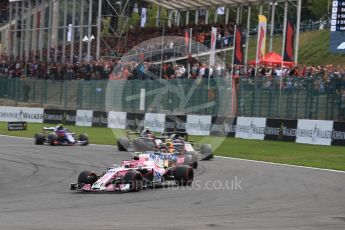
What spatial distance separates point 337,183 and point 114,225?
8.21 meters

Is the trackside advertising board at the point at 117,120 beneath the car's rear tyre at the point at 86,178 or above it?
above

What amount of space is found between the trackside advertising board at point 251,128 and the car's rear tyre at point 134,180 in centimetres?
1792

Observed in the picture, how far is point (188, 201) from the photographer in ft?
43.9

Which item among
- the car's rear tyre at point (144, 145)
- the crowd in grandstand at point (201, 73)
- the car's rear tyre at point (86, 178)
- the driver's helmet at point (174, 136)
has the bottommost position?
the car's rear tyre at point (86, 178)

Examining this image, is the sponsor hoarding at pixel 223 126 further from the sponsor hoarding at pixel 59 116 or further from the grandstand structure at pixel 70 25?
the grandstand structure at pixel 70 25

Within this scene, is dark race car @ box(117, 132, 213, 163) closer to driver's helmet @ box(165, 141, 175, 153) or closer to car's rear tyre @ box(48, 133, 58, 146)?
driver's helmet @ box(165, 141, 175, 153)

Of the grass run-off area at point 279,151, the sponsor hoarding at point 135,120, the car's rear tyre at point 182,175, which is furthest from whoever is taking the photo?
the sponsor hoarding at point 135,120

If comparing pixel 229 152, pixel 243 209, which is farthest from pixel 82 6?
pixel 243 209

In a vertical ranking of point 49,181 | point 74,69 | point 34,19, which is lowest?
point 49,181

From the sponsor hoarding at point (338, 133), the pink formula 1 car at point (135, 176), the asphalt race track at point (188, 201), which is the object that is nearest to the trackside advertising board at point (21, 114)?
the sponsor hoarding at point (338, 133)

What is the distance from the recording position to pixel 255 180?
17625 millimetres

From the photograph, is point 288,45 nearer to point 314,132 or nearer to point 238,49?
point 238,49

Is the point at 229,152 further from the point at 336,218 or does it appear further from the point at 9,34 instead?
the point at 9,34

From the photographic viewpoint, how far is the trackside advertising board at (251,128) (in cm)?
3260
